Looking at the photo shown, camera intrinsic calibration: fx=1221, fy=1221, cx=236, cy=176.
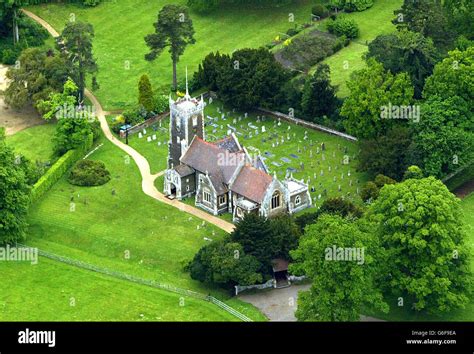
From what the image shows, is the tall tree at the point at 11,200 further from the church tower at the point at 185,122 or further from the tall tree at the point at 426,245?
the tall tree at the point at 426,245

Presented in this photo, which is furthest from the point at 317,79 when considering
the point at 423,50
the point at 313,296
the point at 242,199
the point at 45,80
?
the point at 313,296

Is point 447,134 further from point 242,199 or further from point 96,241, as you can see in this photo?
point 96,241

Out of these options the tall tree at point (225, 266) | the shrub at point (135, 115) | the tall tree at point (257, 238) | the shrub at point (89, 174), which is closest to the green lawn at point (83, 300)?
the tall tree at point (225, 266)

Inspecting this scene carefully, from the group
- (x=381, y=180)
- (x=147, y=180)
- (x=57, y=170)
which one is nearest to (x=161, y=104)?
(x=147, y=180)

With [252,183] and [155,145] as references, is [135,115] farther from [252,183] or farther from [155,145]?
[252,183]

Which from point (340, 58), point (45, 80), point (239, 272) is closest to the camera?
point (239, 272)

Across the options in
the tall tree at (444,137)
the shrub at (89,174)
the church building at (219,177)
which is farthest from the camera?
the shrub at (89,174)
